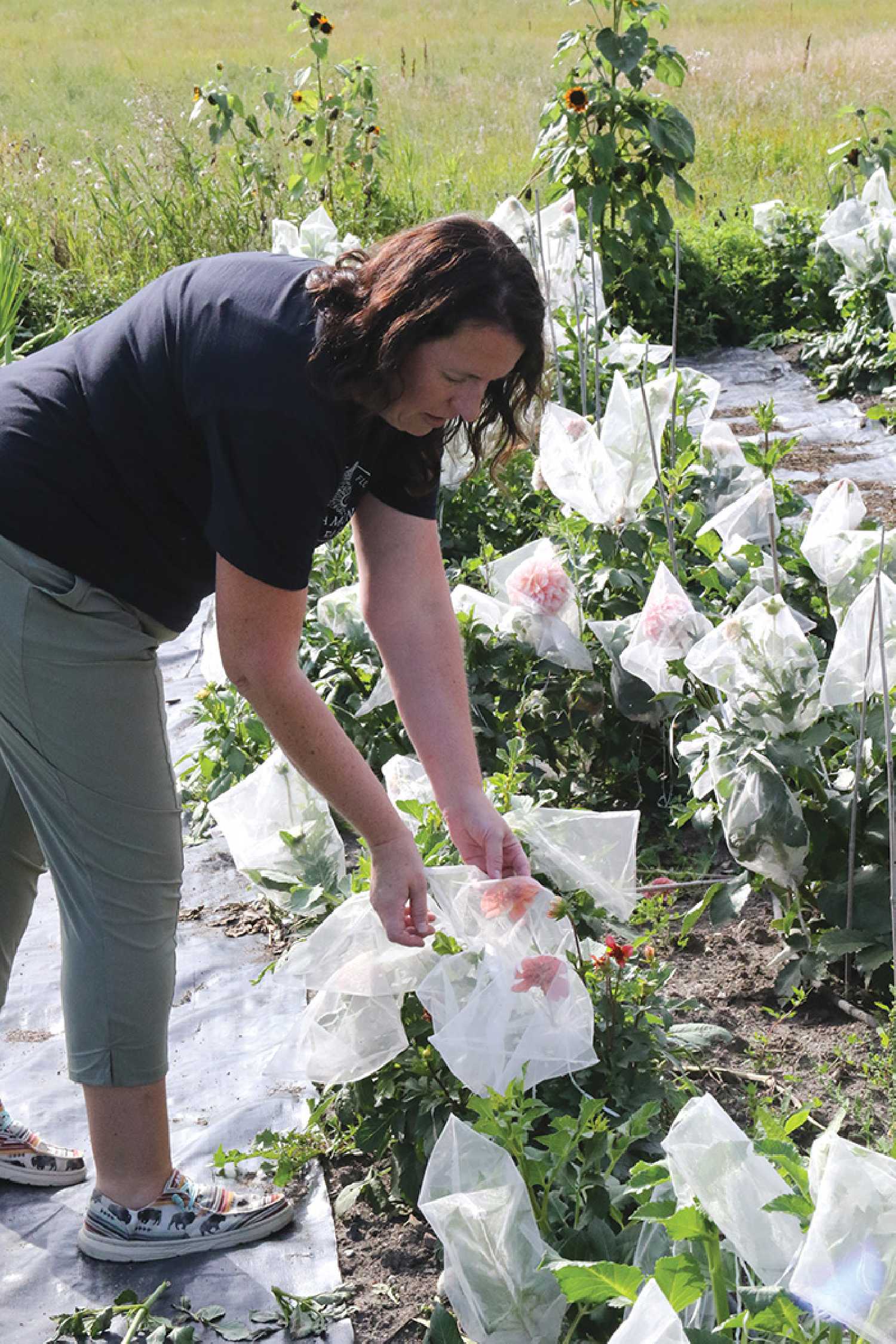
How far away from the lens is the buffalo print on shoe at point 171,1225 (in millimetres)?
1659

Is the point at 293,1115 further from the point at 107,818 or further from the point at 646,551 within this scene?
the point at 646,551

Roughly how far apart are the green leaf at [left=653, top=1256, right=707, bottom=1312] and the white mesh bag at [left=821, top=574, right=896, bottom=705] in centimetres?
87

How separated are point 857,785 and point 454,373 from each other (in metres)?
0.86

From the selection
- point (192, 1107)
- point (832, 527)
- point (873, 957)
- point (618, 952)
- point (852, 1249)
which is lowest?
point (192, 1107)

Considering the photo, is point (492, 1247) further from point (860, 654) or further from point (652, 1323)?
point (860, 654)

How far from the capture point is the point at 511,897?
5.17ft

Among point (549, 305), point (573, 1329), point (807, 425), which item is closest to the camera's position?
point (573, 1329)

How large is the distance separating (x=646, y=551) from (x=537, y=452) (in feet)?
3.64

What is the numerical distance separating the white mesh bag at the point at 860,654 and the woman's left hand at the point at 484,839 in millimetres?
479

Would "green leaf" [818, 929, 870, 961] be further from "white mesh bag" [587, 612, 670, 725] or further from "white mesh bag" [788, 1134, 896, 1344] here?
"white mesh bag" [788, 1134, 896, 1344]

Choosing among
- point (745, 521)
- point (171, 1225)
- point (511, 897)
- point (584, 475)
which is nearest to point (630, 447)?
point (584, 475)

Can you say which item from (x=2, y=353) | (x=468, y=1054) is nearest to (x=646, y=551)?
(x=468, y=1054)

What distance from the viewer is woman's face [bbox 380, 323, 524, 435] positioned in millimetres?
1278

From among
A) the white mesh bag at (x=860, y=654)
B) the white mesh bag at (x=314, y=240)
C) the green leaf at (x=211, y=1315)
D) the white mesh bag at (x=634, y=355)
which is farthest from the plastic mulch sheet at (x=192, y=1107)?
the white mesh bag at (x=314, y=240)
